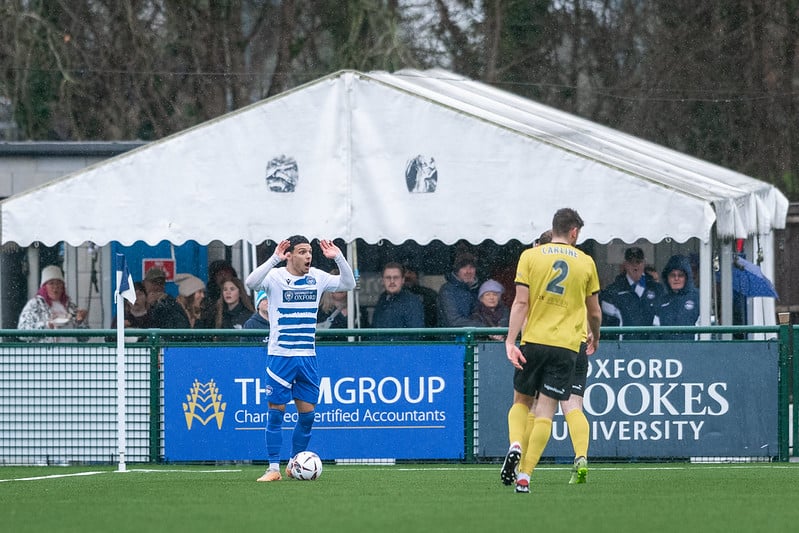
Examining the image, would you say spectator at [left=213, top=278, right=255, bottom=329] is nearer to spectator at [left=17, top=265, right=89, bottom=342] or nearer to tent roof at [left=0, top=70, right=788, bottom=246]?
tent roof at [left=0, top=70, right=788, bottom=246]

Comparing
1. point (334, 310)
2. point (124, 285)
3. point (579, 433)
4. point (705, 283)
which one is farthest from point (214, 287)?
point (579, 433)

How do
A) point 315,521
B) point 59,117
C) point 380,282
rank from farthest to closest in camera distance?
point 59,117
point 380,282
point 315,521

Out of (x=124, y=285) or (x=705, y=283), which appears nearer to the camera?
(x=124, y=285)

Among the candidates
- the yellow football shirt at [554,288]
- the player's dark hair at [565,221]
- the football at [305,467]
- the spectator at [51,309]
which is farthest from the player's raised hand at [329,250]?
the spectator at [51,309]

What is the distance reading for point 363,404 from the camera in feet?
43.8

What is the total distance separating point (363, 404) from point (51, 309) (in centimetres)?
471

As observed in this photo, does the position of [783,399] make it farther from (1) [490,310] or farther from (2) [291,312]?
(2) [291,312]

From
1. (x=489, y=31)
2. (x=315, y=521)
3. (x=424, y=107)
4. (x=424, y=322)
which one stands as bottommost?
(x=315, y=521)

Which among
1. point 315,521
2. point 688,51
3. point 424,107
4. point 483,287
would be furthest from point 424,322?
point 688,51

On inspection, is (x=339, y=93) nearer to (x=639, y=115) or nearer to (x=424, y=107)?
(x=424, y=107)

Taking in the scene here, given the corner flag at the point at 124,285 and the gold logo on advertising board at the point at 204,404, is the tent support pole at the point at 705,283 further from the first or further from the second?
the corner flag at the point at 124,285

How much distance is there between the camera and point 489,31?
1215 inches

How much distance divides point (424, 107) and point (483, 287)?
73.6 inches

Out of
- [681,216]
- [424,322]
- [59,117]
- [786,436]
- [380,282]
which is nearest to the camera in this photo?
[786,436]
